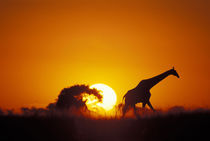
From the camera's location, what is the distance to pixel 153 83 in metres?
21.5

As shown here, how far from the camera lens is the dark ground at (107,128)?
12156mm

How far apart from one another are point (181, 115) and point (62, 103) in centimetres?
1781

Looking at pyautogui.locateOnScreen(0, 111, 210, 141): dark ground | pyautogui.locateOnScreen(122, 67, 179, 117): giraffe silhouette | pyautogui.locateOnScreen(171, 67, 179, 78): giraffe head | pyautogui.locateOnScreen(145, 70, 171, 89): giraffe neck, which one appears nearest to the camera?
pyautogui.locateOnScreen(0, 111, 210, 141): dark ground

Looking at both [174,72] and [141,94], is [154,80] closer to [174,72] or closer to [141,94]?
[141,94]

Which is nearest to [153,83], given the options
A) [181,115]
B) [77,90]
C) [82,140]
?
[181,115]

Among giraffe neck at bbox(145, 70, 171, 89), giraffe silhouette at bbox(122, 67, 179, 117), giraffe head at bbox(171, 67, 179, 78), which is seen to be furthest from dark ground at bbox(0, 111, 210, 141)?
giraffe head at bbox(171, 67, 179, 78)

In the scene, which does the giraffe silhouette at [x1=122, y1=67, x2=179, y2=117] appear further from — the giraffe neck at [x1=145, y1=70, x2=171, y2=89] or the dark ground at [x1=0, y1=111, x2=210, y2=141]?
the dark ground at [x1=0, y1=111, x2=210, y2=141]

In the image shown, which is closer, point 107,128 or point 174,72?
point 107,128

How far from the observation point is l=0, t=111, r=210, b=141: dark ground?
39.9 feet

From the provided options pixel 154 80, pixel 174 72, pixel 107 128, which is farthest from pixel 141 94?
pixel 107 128

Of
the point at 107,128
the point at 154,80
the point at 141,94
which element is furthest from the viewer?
the point at 154,80

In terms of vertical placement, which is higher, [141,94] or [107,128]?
[141,94]

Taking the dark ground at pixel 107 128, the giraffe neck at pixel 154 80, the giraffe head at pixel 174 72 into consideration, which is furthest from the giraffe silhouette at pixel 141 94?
the dark ground at pixel 107 128

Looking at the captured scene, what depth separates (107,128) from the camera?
13344mm
